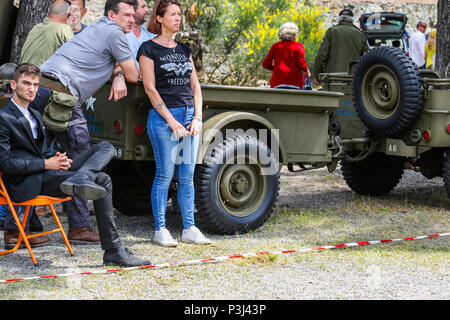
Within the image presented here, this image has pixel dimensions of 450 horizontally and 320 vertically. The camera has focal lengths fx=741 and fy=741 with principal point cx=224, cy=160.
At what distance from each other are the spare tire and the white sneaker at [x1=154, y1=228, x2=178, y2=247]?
280 cm

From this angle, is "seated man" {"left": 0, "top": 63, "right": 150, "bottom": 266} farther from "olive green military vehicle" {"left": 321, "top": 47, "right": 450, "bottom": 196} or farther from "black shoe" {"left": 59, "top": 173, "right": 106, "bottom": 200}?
"olive green military vehicle" {"left": 321, "top": 47, "right": 450, "bottom": 196}

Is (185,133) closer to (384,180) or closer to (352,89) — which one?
(352,89)

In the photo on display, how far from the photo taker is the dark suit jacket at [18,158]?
496 centimetres

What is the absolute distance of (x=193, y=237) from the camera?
234 inches

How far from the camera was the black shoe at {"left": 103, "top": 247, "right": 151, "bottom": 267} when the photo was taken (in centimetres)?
507

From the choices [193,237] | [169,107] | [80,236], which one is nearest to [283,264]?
[193,237]

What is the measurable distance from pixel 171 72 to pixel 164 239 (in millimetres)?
1313

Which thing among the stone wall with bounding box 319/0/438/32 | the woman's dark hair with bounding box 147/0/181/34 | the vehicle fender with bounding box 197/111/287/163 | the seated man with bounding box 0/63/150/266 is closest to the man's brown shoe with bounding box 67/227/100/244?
the seated man with bounding box 0/63/150/266

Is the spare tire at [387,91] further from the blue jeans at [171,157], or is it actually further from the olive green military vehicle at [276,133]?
the blue jeans at [171,157]

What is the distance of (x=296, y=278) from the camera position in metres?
4.95

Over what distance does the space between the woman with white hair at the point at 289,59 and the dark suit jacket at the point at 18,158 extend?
4.58 m

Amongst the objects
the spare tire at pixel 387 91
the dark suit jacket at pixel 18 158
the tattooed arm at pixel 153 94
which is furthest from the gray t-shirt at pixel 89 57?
the spare tire at pixel 387 91

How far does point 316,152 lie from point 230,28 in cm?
1060

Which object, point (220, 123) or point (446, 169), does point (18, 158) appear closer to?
point (220, 123)
